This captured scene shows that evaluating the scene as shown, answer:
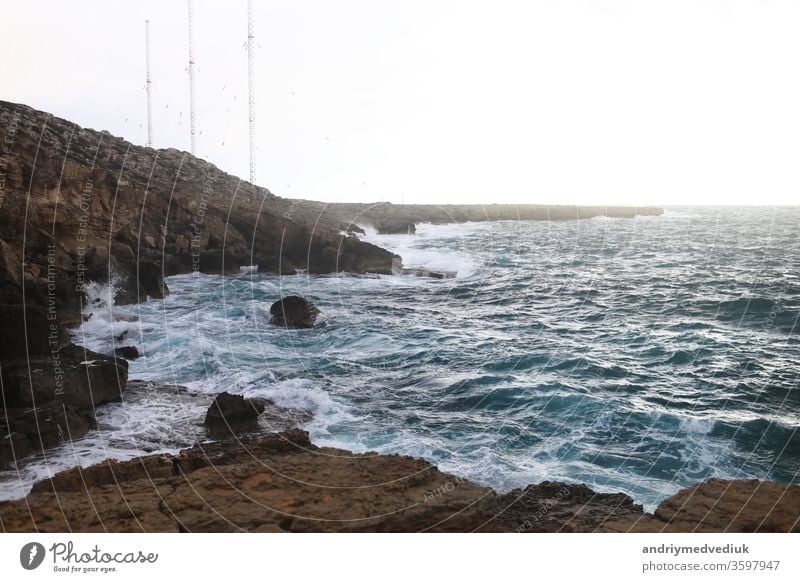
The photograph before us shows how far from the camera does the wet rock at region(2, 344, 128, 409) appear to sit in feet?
26.4

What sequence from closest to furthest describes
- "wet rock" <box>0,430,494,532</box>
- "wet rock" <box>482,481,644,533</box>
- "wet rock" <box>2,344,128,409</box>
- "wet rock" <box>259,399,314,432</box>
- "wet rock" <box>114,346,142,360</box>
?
"wet rock" <box>0,430,494,532</box> < "wet rock" <box>482,481,644,533</box> < "wet rock" <box>2,344,128,409</box> < "wet rock" <box>259,399,314,432</box> < "wet rock" <box>114,346,142,360</box>

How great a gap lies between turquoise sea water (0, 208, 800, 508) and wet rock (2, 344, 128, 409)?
0.32m

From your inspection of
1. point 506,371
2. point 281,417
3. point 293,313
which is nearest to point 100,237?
point 293,313

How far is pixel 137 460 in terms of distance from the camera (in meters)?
5.87

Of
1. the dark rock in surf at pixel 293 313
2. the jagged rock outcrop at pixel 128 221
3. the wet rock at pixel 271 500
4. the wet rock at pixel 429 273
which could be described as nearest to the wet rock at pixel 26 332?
the jagged rock outcrop at pixel 128 221

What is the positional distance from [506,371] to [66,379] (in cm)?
743

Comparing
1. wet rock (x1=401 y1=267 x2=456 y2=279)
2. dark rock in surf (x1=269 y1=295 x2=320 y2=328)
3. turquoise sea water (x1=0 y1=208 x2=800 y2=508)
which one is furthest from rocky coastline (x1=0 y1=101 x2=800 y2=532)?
wet rock (x1=401 y1=267 x2=456 y2=279)

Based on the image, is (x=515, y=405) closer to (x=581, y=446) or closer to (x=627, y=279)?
(x=581, y=446)

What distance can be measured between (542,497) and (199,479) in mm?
3050

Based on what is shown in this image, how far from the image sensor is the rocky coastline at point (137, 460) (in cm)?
447

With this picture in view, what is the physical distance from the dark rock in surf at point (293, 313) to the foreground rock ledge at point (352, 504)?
9.55 metres

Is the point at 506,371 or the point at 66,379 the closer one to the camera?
the point at 66,379

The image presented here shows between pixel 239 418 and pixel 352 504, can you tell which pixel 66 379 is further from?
pixel 352 504

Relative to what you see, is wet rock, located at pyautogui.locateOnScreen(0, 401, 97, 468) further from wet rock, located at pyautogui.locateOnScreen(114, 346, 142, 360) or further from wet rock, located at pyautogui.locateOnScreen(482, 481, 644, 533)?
wet rock, located at pyautogui.locateOnScreen(482, 481, 644, 533)
